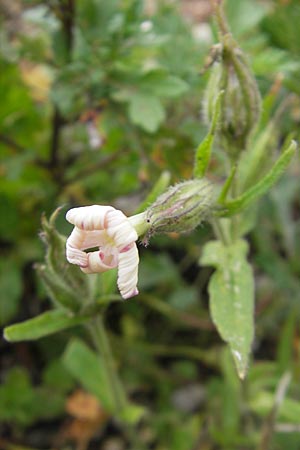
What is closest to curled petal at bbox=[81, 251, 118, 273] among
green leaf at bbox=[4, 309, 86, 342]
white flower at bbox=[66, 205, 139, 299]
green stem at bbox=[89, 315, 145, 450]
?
white flower at bbox=[66, 205, 139, 299]

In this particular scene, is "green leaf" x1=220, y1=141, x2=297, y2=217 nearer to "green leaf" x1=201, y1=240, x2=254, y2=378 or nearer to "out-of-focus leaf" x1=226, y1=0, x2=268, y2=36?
"green leaf" x1=201, y1=240, x2=254, y2=378

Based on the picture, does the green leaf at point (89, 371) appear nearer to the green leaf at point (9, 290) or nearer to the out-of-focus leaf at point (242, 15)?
the green leaf at point (9, 290)

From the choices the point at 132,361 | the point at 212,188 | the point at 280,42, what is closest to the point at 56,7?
the point at 280,42

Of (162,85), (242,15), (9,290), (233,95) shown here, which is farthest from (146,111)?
(9,290)

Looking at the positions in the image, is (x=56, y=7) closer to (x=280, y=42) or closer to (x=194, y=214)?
(x=280, y=42)

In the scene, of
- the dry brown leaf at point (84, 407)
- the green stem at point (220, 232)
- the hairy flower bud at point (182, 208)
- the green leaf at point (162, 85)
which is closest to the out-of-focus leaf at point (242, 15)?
the green leaf at point (162, 85)

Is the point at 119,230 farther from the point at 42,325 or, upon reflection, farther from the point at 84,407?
the point at 84,407

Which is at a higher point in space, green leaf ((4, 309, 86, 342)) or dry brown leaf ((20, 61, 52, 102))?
dry brown leaf ((20, 61, 52, 102))
